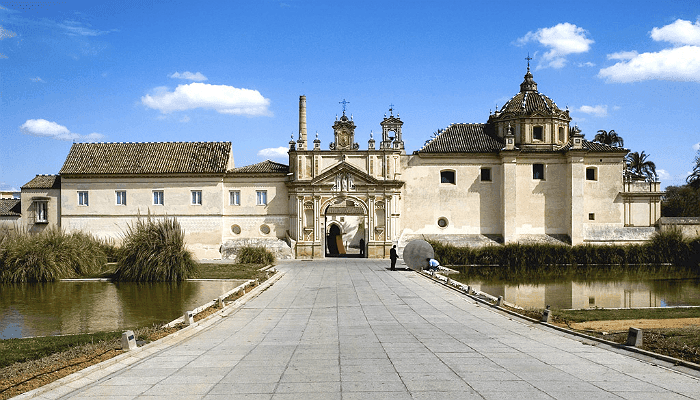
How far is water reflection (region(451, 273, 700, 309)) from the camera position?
19.3m

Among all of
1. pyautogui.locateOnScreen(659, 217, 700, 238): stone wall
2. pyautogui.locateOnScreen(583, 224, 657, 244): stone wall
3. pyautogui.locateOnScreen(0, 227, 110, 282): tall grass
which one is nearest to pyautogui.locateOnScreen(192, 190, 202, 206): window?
pyautogui.locateOnScreen(0, 227, 110, 282): tall grass

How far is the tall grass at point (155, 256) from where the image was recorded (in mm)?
24375

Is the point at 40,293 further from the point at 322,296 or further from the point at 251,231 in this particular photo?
the point at 251,231

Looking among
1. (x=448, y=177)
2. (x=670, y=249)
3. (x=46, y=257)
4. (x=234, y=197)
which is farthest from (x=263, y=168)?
(x=670, y=249)

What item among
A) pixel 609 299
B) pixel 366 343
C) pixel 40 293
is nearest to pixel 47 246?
pixel 40 293

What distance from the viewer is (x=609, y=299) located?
20828 mm

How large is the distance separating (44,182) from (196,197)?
10329mm

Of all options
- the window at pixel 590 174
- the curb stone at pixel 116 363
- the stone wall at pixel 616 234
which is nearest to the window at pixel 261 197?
the stone wall at pixel 616 234

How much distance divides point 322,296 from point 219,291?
4.51 m

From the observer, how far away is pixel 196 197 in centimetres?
3719

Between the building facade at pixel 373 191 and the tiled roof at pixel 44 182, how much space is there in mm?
267

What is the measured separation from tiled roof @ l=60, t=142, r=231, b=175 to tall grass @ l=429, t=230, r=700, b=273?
1533 cm

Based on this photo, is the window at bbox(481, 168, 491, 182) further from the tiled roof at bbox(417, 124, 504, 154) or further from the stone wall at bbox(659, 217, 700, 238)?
the stone wall at bbox(659, 217, 700, 238)

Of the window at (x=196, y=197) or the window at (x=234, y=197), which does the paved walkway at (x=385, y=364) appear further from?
the window at (x=196, y=197)
